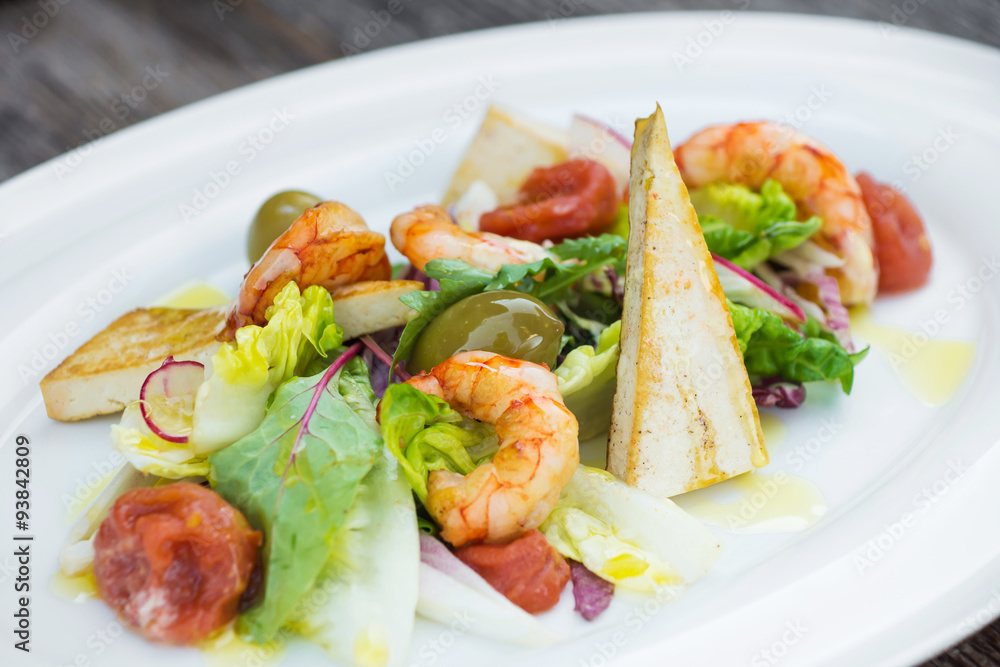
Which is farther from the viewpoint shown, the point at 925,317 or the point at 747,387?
the point at 925,317

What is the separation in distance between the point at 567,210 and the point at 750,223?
2.59 ft

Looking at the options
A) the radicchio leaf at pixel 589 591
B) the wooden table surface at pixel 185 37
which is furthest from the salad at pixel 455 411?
the wooden table surface at pixel 185 37

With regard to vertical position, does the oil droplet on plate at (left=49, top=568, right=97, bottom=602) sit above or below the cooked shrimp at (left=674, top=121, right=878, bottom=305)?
below

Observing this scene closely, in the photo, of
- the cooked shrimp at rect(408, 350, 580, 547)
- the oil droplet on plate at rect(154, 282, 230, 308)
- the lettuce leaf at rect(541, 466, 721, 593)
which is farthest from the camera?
the oil droplet on plate at rect(154, 282, 230, 308)

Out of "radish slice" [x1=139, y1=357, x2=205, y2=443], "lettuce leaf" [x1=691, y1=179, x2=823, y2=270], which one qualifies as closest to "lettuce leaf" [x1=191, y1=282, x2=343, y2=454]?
"radish slice" [x1=139, y1=357, x2=205, y2=443]

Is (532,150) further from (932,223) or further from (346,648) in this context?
(346,648)

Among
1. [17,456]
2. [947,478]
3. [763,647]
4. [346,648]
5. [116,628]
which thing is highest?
[947,478]

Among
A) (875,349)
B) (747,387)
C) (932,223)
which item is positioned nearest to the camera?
(747,387)

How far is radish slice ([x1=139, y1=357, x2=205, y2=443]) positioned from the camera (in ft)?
7.90

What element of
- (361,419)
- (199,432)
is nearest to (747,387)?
(361,419)

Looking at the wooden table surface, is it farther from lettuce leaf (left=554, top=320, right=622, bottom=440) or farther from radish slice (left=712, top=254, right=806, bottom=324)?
lettuce leaf (left=554, top=320, right=622, bottom=440)

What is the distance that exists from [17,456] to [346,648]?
146 cm

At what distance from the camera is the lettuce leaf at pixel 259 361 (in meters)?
2.34

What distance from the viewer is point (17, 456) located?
8.77 feet
